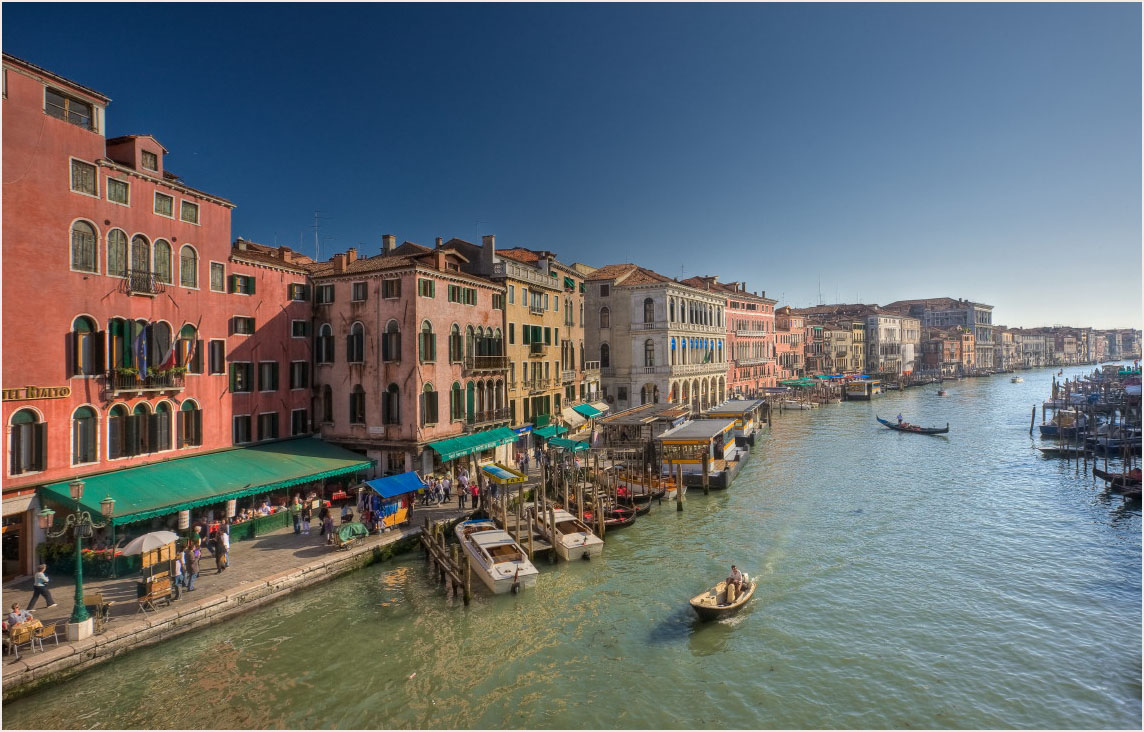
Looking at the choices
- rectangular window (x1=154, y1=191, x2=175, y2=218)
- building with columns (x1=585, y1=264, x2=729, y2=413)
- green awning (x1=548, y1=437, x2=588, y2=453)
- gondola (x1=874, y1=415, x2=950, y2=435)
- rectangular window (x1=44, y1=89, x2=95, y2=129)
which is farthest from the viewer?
gondola (x1=874, y1=415, x2=950, y2=435)

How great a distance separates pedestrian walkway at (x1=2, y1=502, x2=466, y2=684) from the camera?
14961 mm

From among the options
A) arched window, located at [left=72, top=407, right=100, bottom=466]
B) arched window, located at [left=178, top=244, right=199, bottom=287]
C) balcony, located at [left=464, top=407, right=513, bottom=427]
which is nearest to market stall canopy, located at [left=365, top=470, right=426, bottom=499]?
balcony, located at [left=464, top=407, right=513, bottom=427]

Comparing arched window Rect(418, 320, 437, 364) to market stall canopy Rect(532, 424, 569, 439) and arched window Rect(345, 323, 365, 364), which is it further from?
market stall canopy Rect(532, 424, 569, 439)

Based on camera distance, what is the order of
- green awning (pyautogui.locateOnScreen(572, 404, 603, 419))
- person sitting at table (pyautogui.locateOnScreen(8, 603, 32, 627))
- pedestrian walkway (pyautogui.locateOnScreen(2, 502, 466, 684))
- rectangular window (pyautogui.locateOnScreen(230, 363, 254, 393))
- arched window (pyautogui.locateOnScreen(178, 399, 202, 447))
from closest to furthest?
person sitting at table (pyautogui.locateOnScreen(8, 603, 32, 627))
pedestrian walkway (pyautogui.locateOnScreen(2, 502, 466, 684))
arched window (pyautogui.locateOnScreen(178, 399, 202, 447))
rectangular window (pyautogui.locateOnScreen(230, 363, 254, 393))
green awning (pyautogui.locateOnScreen(572, 404, 603, 419))

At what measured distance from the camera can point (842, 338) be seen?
110m

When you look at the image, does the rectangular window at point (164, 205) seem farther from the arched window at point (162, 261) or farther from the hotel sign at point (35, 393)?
the hotel sign at point (35, 393)

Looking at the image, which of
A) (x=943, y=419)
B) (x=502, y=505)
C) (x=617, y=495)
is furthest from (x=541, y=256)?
Answer: (x=943, y=419)

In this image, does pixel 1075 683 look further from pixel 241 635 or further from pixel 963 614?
pixel 241 635

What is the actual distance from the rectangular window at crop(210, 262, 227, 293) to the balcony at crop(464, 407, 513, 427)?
39.0 feet

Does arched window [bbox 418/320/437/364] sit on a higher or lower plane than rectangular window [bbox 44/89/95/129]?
lower

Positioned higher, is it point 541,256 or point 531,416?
point 541,256

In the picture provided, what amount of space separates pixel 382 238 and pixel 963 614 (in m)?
31.1

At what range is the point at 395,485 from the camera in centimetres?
2352

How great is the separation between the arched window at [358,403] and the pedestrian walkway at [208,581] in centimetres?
633
